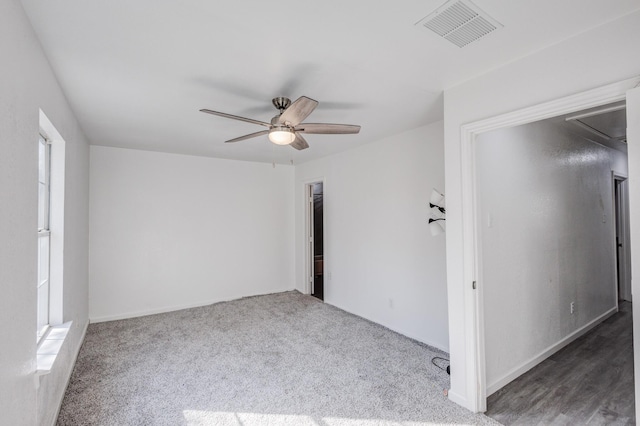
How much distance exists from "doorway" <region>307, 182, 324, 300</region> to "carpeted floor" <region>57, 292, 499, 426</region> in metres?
1.48

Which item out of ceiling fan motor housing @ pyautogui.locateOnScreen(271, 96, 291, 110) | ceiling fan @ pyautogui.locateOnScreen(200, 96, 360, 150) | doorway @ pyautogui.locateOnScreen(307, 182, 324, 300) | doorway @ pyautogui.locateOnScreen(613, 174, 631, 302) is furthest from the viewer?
doorway @ pyautogui.locateOnScreen(307, 182, 324, 300)

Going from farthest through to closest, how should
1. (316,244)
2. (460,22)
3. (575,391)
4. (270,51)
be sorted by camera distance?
1. (316,244)
2. (575,391)
3. (270,51)
4. (460,22)

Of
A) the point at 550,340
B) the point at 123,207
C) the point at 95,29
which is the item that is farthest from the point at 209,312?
the point at 550,340

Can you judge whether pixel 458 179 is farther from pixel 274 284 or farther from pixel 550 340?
pixel 274 284

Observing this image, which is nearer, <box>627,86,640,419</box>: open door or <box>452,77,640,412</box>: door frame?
<box>627,86,640,419</box>: open door

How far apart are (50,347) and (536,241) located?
4100 millimetres

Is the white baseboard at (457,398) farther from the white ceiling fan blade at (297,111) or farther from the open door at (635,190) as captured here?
the white ceiling fan blade at (297,111)

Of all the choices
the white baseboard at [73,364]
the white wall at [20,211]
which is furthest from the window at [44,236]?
the white baseboard at [73,364]

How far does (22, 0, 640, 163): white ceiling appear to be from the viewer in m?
1.50

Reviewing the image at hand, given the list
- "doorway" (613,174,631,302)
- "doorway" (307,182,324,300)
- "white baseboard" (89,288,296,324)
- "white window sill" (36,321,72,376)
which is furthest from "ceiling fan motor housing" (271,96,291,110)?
"doorway" (613,174,631,302)

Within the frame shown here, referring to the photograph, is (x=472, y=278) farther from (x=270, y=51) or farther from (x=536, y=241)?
(x=270, y=51)

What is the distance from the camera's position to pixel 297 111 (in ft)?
6.96

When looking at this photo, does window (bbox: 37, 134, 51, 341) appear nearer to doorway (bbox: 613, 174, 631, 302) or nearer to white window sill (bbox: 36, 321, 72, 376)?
white window sill (bbox: 36, 321, 72, 376)

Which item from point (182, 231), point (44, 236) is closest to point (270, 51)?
point (44, 236)
